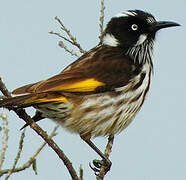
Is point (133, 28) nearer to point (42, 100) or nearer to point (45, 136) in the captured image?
point (42, 100)

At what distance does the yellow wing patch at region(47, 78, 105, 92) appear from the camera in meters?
5.38

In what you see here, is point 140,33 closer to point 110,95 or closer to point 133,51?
point 133,51

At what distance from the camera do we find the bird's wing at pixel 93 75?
5.31 m

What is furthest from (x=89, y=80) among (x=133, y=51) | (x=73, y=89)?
(x=133, y=51)

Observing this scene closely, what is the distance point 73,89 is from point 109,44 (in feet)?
4.33

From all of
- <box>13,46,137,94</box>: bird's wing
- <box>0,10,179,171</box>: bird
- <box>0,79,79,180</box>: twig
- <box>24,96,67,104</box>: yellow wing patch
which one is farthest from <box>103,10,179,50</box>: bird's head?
<box>0,79,79,180</box>: twig

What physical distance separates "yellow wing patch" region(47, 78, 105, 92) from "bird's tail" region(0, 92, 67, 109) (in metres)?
0.12

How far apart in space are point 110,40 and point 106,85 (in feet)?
3.43

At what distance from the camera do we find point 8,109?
184 inches

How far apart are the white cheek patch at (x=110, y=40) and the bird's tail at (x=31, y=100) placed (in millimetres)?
1463

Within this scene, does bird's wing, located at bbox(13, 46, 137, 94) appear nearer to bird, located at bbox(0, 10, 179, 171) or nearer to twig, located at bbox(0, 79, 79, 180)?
bird, located at bbox(0, 10, 179, 171)

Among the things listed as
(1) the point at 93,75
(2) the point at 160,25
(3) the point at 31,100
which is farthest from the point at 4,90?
(2) the point at 160,25

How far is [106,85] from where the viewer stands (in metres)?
5.73

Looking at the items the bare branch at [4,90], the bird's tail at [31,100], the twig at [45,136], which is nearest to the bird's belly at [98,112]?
the bird's tail at [31,100]
